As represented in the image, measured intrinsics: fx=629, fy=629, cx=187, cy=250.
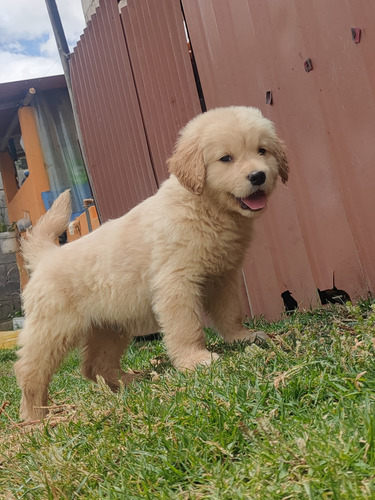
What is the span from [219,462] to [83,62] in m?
6.34

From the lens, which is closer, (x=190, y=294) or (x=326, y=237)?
(x=190, y=294)

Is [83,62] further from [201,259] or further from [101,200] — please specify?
[201,259]

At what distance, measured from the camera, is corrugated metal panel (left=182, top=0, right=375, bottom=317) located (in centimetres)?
376

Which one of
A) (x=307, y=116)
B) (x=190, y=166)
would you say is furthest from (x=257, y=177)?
(x=307, y=116)

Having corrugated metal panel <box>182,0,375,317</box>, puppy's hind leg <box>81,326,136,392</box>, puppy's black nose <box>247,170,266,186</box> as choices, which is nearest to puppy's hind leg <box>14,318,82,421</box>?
puppy's hind leg <box>81,326,136,392</box>

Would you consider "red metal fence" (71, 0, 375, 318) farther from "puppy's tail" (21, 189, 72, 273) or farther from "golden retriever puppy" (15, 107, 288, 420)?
"puppy's tail" (21, 189, 72, 273)

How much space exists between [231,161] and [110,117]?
12.6 feet

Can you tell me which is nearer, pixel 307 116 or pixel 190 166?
pixel 190 166

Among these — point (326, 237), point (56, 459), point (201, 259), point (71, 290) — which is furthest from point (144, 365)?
point (56, 459)

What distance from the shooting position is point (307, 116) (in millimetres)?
4133

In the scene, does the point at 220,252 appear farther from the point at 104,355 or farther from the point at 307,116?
the point at 307,116

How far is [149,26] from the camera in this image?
567 centimetres

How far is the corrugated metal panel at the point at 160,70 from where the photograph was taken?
5328mm

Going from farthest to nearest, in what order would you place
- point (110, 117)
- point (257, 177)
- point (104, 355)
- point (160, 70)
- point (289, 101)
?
point (110, 117)
point (160, 70)
point (289, 101)
point (104, 355)
point (257, 177)
